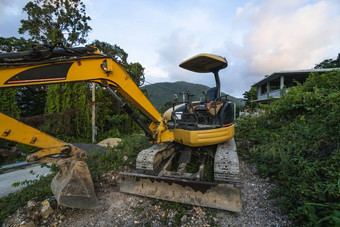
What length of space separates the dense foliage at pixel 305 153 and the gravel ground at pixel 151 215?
31cm

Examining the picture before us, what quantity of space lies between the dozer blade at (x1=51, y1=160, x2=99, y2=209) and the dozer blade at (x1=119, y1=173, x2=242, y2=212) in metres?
0.79

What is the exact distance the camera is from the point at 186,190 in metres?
2.64

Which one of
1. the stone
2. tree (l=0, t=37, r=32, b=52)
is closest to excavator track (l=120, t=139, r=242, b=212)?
the stone

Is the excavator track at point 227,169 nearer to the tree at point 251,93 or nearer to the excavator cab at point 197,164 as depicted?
the excavator cab at point 197,164

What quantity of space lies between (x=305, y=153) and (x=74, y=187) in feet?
14.1

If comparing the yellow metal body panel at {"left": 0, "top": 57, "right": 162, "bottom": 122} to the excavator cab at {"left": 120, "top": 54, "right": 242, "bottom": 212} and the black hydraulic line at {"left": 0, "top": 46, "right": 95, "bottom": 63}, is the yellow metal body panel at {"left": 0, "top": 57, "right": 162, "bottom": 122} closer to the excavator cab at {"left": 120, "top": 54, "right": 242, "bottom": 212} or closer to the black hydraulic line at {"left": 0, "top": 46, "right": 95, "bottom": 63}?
the black hydraulic line at {"left": 0, "top": 46, "right": 95, "bottom": 63}

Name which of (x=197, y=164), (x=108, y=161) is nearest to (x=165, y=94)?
(x=108, y=161)

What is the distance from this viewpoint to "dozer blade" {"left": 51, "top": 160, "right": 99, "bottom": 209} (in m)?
2.18

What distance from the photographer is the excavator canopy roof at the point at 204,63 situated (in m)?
3.68

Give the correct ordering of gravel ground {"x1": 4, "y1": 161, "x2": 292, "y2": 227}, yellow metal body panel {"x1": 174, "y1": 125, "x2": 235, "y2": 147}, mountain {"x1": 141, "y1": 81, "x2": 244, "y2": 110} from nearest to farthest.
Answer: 1. gravel ground {"x1": 4, "y1": 161, "x2": 292, "y2": 227}
2. yellow metal body panel {"x1": 174, "y1": 125, "x2": 235, "y2": 147}
3. mountain {"x1": 141, "y1": 81, "x2": 244, "y2": 110}

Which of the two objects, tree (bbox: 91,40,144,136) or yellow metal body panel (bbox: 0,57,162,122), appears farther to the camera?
tree (bbox: 91,40,144,136)

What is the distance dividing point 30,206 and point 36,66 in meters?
2.38

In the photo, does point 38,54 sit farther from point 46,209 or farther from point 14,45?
point 14,45

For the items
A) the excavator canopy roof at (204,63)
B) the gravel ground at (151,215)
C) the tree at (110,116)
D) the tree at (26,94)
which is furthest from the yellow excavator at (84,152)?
the tree at (26,94)
